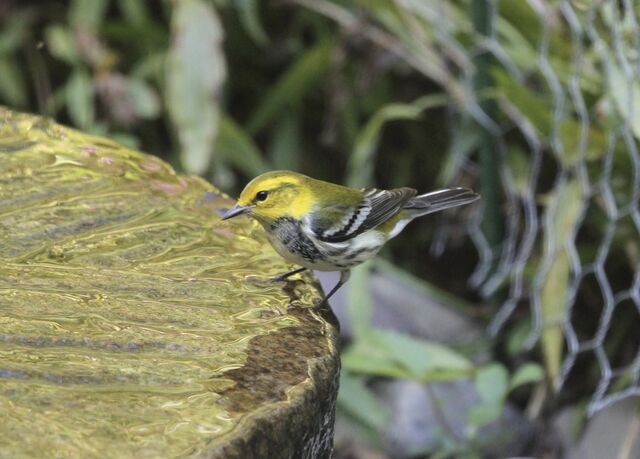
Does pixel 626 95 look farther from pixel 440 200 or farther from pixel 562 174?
pixel 440 200

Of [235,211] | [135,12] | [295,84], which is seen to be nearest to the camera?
[235,211]

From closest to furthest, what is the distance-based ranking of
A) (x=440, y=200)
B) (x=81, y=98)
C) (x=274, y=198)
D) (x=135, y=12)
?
1. (x=274, y=198)
2. (x=440, y=200)
3. (x=81, y=98)
4. (x=135, y=12)

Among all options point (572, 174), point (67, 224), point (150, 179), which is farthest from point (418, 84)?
point (67, 224)

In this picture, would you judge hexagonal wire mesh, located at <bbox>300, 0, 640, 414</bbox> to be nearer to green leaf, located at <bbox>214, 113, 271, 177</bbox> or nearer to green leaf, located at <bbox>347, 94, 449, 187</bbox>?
green leaf, located at <bbox>347, 94, 449, 187</bbox>

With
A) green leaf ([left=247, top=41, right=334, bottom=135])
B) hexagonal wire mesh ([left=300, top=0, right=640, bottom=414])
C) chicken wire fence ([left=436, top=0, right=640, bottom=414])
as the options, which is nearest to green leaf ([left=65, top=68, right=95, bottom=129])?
→ green leaf ([left=247, top=41, right=334, bottom=135])

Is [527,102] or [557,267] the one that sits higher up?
[527,102]

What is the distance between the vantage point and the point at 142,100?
3.95m

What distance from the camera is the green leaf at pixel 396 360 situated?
9.64 feet

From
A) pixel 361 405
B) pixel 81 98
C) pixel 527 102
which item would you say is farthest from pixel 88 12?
pixel 361 405

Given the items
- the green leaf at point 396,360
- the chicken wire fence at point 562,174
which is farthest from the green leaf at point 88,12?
the green leaf at point 396,360

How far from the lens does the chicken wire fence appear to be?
10.4 feet

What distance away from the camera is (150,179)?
217 centimetres

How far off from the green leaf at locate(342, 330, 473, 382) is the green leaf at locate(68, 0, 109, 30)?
67.9 inches

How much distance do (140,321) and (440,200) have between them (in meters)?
1.26
